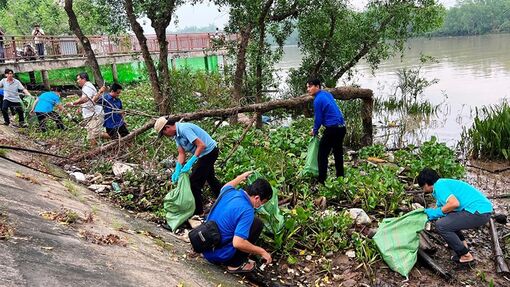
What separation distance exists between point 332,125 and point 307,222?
173 cm

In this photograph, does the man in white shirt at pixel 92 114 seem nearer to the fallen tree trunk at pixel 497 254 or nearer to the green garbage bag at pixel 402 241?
the green garbage bag at pixel 402 241

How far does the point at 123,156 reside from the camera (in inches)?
281

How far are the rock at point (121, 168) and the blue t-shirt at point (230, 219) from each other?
3161mm

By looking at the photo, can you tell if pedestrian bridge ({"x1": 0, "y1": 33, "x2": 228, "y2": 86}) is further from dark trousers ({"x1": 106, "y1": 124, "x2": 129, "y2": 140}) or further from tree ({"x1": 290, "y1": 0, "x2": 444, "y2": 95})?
dark trousers ({"x1": 106, "y1": 124, "x2": 129, "y2": 140})

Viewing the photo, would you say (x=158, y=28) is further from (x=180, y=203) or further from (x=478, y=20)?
(x=478, y=20)

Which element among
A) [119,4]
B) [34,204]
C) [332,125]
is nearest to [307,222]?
[332,125]

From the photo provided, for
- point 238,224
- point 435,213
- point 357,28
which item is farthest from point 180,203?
point 357,28

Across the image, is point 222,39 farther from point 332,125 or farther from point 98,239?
point 98,239

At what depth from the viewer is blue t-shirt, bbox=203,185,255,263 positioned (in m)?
3.88

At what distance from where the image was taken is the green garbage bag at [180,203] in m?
5.16

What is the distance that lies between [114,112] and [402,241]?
209 inches

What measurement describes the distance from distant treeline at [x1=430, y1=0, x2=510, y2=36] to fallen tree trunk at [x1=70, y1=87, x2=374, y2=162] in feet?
201

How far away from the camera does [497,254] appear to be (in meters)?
4.71

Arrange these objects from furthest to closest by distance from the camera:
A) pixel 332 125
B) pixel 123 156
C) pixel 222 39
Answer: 1. pixel 222 39
2. pixel 123 156
3. pixel 332 125
